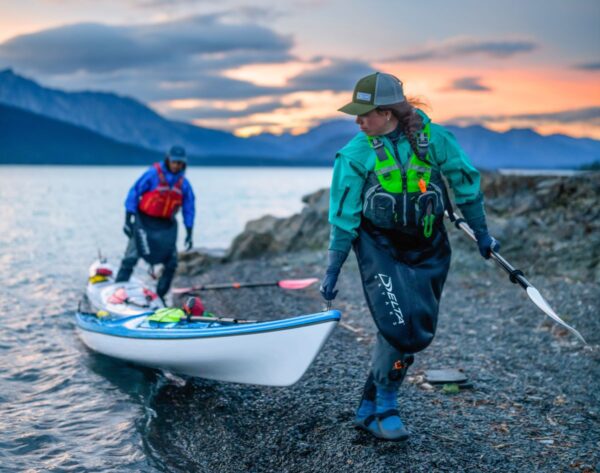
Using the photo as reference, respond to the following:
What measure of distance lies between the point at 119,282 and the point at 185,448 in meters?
5.48

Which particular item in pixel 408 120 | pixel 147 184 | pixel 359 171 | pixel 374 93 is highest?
pixel 374 93

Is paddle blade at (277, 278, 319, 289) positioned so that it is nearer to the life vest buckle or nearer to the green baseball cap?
the life vest buckle

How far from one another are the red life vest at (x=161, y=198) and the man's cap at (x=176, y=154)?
288 mm

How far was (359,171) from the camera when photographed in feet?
14.6

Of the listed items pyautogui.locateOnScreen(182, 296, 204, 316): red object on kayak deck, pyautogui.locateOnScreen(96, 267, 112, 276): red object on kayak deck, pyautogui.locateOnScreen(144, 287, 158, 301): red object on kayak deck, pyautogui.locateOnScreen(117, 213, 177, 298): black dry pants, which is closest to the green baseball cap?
pyautogui.locateOnScreen(182, 296, 204, 316): red object on kayak deck

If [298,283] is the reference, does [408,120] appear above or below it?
above

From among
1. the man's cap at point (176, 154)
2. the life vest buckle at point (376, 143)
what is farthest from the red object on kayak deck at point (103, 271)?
the life vest buckle at point (376, 143)

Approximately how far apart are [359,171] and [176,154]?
6189mm

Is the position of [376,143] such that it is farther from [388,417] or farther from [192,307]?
[192,307]

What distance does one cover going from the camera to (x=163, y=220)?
34.2 ft

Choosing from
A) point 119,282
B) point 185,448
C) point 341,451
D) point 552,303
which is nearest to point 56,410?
point 185,448

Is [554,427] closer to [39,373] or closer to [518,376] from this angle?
[518,376]

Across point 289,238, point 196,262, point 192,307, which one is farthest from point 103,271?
point 289,238

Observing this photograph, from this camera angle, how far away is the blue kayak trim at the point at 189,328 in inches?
208
